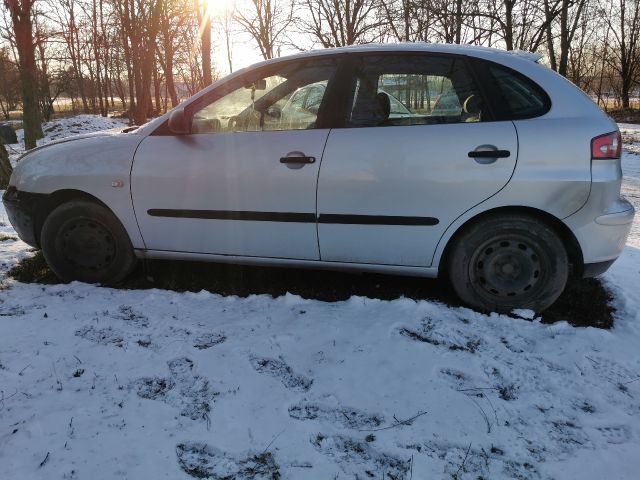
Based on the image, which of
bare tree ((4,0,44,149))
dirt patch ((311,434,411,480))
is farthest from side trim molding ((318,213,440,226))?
bare tree ((4,0,44,149))

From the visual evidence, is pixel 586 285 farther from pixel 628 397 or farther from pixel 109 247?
pixel 109 247

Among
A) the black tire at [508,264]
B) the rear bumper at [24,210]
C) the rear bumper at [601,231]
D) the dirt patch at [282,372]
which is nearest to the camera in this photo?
the dirt patch at [282,372]

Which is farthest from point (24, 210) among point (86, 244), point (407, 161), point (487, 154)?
point (487, 154)

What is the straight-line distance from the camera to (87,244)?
3.79 m

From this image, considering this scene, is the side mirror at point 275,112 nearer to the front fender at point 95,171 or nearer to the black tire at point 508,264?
the front fender at point 95,171

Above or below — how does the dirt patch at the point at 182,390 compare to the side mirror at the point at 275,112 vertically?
below

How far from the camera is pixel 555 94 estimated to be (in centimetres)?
300

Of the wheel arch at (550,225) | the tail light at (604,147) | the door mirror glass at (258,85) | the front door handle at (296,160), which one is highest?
the door mirror glass at (258,85)

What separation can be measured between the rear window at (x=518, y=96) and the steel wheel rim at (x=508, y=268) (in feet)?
2.53

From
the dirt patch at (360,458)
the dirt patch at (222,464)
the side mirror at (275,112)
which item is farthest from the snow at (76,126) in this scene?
the dirt patch at (360,458)

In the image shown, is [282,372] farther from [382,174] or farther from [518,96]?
[518,96]

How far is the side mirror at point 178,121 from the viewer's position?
338cm

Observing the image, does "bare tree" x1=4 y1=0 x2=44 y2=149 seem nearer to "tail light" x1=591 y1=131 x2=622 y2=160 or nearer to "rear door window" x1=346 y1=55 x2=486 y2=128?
"rear door window" x1=346 y1=55 x2=486 y2=128

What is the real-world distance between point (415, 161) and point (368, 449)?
5.69ft
